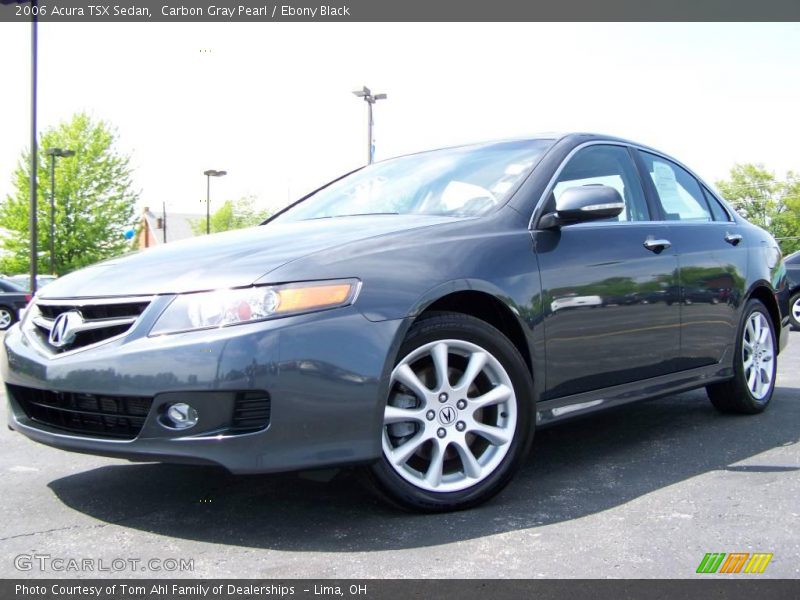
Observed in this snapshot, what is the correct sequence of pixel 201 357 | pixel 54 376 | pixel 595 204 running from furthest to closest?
pixel 595 204 → pixel 54 376 → pixel 201 357

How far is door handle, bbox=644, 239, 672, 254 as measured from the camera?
12.9 ft

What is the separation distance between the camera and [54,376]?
9.32ft

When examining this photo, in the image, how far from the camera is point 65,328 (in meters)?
2.92

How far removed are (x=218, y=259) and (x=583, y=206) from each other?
1.51 metres

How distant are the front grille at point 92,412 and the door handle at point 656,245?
8.07 ft

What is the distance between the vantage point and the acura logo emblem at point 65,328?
288 centimetres

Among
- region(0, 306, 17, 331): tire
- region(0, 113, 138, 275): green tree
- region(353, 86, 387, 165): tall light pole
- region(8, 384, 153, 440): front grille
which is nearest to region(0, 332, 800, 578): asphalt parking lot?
region(8, 384, 153, 440): front grille

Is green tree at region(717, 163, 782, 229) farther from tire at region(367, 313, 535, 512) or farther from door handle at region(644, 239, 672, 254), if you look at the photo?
tire at region(367, 313, 535, 512)

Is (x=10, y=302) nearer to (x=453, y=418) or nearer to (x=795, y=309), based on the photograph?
(x=795, y=309)

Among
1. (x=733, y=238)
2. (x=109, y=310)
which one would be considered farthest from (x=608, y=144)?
(x=109, y=310)

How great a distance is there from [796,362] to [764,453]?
4.39 metres

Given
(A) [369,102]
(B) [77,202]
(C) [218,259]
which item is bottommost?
(C) [218,259]
